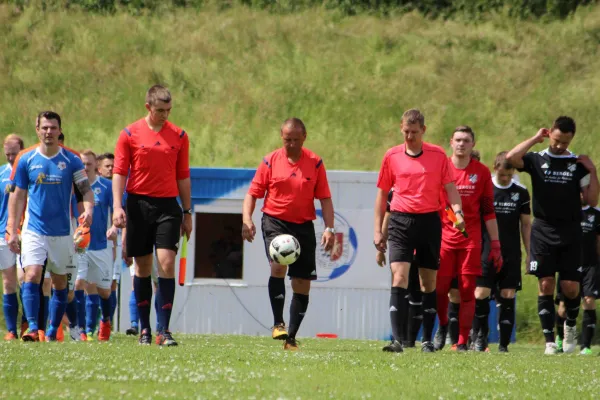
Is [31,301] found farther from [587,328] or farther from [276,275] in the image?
[587,328]

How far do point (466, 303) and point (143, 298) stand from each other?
12.1 ft

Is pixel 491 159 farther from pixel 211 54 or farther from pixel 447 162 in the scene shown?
pixel 447 162

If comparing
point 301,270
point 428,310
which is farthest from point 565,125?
→ point 301,270

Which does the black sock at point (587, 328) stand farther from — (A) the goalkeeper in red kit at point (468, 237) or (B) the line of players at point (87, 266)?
(B) the line of players at point (87, 266)

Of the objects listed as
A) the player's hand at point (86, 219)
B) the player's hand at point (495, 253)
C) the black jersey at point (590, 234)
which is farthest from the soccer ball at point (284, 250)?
the black jersey at point (590, 234)

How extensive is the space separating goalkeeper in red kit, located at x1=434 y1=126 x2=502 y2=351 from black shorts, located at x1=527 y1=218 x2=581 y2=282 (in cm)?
70

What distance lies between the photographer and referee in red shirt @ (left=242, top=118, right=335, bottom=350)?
10.6 meters

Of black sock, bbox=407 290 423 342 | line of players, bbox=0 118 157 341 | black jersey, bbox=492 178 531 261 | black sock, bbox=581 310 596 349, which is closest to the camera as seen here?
black sock, bbox=407 290 423 342

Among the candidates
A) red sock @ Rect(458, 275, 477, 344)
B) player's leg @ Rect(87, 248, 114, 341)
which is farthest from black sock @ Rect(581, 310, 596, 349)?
player's leg @ Rect(87, 248, 114, 341)

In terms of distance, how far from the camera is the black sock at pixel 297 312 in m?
10.5

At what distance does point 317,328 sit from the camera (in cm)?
1927

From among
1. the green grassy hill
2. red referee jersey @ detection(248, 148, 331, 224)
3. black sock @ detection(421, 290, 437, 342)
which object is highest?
the green grassy hill

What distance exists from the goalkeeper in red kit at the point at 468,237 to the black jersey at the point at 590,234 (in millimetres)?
3610

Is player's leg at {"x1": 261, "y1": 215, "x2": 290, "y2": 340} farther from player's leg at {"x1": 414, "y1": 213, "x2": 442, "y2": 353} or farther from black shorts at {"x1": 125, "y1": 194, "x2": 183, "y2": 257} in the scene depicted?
player's leg at {"x1": 414, "y1": 213, "x2": 442, "y2": 353}
